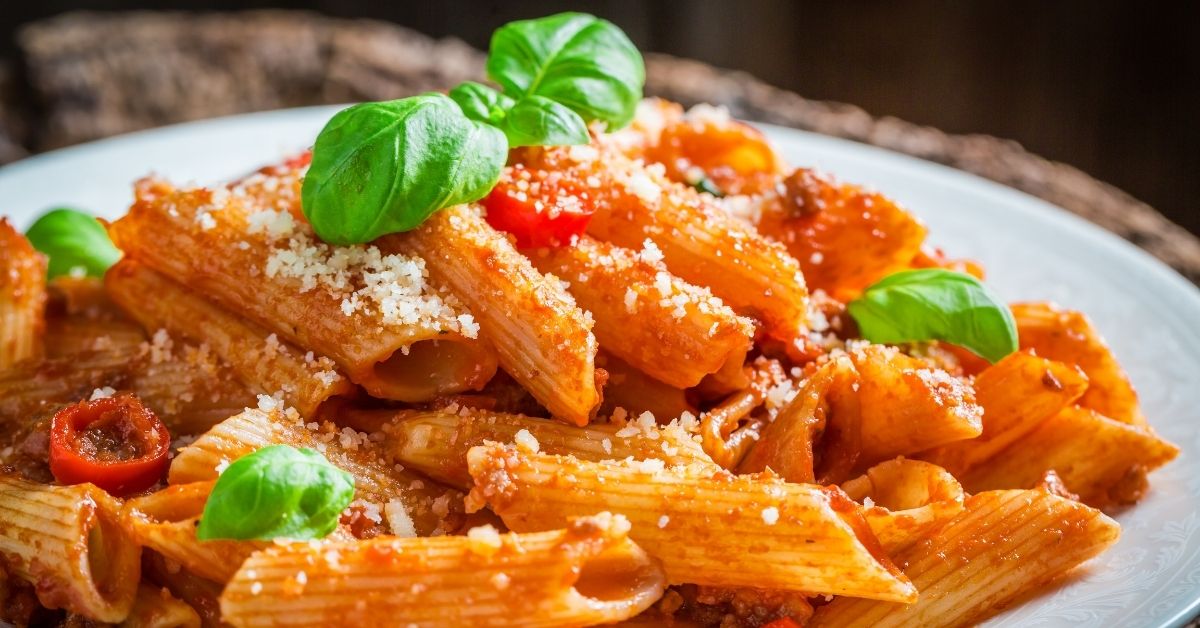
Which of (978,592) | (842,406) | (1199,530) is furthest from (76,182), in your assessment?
(1199,530)

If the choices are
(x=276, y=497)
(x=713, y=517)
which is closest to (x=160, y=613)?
(x=276, y=497)

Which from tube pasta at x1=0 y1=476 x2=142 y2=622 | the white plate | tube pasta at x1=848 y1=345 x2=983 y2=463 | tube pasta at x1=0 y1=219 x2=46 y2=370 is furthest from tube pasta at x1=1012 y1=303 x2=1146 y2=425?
tube pasta at x1=0 y1=219 x2=46 y2=370

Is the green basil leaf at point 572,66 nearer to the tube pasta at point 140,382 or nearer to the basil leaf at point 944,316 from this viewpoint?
the basil leaf at point 944,316

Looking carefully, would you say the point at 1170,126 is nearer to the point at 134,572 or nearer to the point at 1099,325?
the point at 1099,325

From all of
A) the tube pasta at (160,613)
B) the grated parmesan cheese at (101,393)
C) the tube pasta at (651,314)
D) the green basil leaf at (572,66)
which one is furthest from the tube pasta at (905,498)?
the grated parmesan cheese at (101,393)

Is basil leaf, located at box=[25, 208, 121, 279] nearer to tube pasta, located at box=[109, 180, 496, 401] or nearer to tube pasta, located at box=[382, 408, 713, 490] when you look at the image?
tube pasta, located at box=[109, 180, 496, 401]
